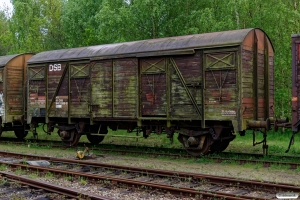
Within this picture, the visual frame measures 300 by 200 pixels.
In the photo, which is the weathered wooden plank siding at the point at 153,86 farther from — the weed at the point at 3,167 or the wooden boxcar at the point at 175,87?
the weed at the point at 3,167

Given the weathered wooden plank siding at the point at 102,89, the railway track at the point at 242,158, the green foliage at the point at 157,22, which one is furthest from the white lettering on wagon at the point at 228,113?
the green foliage at the point at 157,22

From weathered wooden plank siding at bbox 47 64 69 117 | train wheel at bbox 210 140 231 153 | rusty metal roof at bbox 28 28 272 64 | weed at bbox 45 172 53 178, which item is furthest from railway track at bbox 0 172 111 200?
weathered wooden plank siding at bbox 47 64 69 117

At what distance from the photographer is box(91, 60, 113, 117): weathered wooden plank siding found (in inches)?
568

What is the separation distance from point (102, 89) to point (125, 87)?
1.11 m

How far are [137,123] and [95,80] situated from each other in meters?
2.52

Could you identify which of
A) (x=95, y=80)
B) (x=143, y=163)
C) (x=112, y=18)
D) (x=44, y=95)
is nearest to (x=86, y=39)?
(x=112, y=18)

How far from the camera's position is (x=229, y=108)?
38.7 feet

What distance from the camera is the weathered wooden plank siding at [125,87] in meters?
13.8

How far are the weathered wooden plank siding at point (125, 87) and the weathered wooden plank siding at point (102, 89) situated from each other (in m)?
0.29

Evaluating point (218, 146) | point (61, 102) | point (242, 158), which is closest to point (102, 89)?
point (61, 102)

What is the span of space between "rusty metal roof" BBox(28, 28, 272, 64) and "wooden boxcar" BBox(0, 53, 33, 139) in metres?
2.48

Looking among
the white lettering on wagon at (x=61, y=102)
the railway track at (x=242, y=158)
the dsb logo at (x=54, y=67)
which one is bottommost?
the railway track at (x=242, y=158)

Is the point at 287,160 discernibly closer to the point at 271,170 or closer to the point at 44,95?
the point at 271,170

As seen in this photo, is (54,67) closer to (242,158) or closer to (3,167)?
(3,167)
